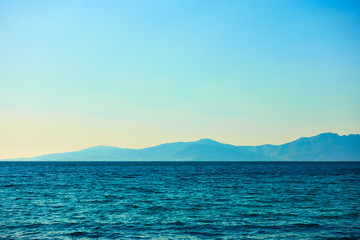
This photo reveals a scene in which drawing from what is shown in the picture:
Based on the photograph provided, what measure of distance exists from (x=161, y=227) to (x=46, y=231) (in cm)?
771

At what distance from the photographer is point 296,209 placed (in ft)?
95.9

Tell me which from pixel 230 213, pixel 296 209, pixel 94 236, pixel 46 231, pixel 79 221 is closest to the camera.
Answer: pixel 94 236

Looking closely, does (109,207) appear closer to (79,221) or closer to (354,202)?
(79,221)

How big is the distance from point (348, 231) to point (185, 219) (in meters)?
11.3

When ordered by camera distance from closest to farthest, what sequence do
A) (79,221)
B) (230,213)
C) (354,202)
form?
(79,221), (230,213), (354,202)

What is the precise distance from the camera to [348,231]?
21.2 meters

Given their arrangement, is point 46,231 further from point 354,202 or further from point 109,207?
point 354,202

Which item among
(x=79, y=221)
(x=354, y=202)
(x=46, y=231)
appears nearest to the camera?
(x=46, y=231)

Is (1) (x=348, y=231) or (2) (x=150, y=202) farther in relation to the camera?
A: (2) (x=150, y=202)

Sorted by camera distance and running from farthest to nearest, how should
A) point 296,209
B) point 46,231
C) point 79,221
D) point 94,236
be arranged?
point 296,209, point 79,221, point 46,231, point 94,236

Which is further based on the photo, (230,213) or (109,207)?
(109,207)

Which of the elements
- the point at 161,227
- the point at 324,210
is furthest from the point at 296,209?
the point at 161,227

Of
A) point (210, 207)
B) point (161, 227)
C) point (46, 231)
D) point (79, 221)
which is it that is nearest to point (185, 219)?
point (161, 227)

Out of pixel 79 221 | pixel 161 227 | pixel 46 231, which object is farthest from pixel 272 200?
pixel 46 231
